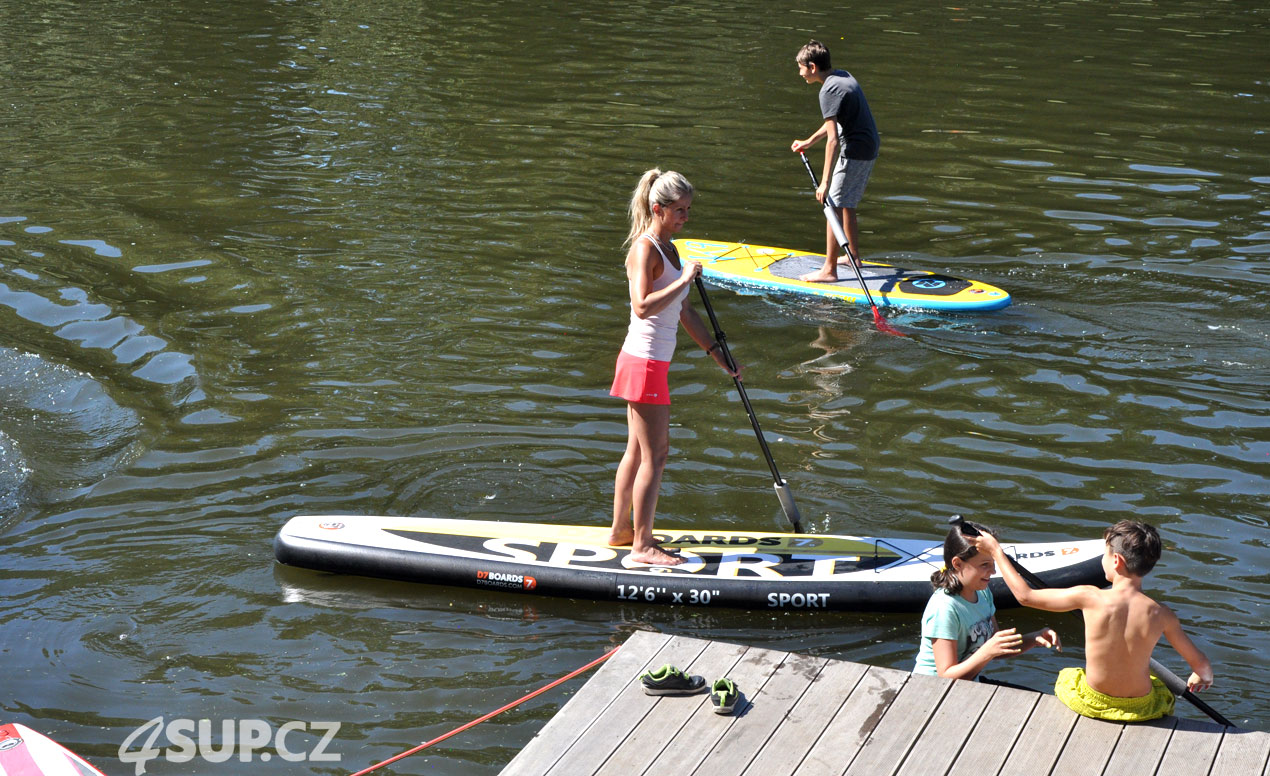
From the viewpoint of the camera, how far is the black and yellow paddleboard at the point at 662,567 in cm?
598

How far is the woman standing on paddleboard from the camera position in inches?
218

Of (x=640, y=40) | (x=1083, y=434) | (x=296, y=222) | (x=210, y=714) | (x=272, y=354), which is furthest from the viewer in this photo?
(x=640, y=40)

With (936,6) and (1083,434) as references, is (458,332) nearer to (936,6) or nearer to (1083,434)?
(1083,434)

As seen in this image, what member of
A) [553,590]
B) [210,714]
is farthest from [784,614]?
[210,714]

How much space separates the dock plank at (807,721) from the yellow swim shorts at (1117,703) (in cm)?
76

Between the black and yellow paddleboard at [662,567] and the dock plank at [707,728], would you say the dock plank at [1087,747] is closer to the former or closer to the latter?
the dock plank at [707,728]

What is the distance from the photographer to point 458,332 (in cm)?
942

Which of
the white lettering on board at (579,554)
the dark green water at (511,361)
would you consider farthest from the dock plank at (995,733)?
the white lettering on board at (579,554)

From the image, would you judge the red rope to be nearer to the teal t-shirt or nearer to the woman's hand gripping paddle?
the teal t-shirt

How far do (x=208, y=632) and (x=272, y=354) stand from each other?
346 centimetres

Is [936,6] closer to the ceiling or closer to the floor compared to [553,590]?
closer to the ceiling

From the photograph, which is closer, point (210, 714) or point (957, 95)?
point (210, 714)

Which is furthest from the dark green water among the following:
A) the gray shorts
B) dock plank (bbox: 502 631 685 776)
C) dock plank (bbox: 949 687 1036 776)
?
dock plank (bbox: 949 687 1036 776)

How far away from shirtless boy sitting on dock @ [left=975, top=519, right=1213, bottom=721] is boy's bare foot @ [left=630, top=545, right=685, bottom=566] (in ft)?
6.90
